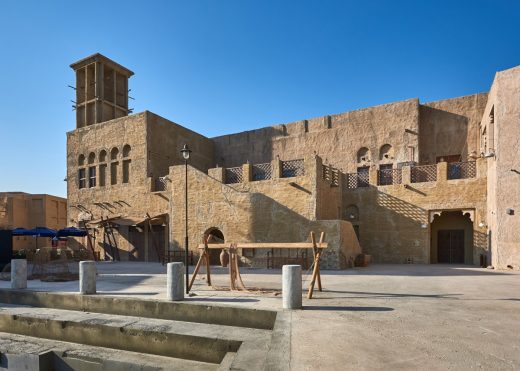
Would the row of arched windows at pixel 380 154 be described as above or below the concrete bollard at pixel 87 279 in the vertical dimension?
above

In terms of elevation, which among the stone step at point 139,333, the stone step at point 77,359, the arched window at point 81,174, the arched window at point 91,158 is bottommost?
the stone step at point 77,359

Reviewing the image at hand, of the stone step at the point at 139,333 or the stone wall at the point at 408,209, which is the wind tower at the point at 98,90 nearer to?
the stone wall at the point at 408,209

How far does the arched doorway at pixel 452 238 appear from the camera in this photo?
2077 cm

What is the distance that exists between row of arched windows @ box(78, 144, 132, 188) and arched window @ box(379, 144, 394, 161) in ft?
60.1

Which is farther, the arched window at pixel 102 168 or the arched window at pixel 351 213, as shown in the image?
the arched window at pixel 102 168

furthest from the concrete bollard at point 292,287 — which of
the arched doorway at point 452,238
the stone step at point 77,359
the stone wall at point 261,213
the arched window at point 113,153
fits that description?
the arched window at point 113,153

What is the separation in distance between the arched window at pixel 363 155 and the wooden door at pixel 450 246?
681 cm

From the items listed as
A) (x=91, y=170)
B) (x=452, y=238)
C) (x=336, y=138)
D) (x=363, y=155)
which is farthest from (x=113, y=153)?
(x=452, y=238)

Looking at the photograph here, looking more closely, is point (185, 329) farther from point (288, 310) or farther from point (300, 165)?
point (300, 165)

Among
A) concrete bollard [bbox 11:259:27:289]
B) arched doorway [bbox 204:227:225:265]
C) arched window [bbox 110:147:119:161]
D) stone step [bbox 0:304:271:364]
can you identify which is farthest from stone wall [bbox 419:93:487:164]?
arched window [bbox 110:147:119:161]

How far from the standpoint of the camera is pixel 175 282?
8820 mm

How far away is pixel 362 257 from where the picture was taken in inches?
707

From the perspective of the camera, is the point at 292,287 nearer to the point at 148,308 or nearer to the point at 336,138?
the point at 148,308

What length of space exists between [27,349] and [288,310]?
611cm
